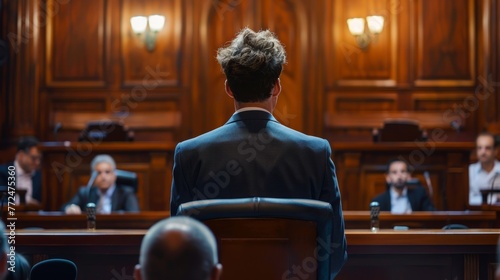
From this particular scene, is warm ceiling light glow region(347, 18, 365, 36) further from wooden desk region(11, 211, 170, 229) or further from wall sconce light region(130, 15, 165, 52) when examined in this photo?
wooden desk region(11, 211, 170, 229)

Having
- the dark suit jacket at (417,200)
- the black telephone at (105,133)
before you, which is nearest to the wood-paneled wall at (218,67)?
the black telephone at (105,133)

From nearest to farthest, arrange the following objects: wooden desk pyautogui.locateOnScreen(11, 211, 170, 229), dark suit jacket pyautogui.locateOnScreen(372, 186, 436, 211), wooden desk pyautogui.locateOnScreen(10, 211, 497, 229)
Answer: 1. wooden desk pyautogui.locateOnScreen(10, 211, 497, 229)
2. wooden desk pyautogui.locateOnScreen(11, 211, 170, 229)
3. dark suit jacket pyautogui.locateOnScreen(372, 186, 436, 211)

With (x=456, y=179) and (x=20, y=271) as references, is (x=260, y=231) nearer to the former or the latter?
(x=20, y=271)

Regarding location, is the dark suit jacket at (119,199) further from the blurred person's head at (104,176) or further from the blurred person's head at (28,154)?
the blurred person's head at (28,154)

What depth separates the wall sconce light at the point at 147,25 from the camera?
8.77 metres

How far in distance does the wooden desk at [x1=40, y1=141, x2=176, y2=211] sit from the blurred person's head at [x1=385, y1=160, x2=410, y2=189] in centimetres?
207

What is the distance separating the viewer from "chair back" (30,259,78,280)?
2.72 meters

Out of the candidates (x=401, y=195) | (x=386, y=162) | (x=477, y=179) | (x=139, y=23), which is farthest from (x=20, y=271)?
(x=139, y=23)

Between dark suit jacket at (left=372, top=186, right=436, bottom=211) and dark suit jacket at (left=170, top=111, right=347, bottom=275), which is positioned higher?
dark suit jacket at (left=170, top=111, right=347, bottom=275)

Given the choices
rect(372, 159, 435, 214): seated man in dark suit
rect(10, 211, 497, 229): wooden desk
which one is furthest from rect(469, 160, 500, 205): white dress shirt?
rect(10, 211, 497, 229): wooden desk

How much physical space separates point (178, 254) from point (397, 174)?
5.25m

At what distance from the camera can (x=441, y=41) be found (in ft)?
29.1

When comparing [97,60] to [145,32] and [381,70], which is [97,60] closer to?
[145,32]

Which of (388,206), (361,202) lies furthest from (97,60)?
(388,206)
